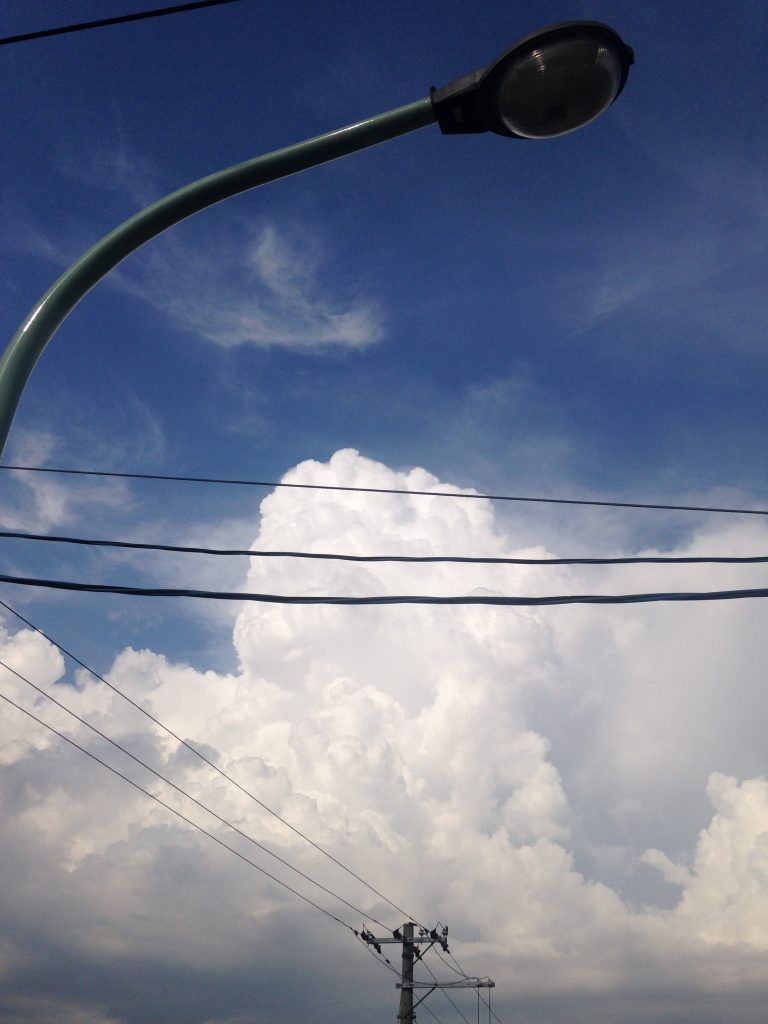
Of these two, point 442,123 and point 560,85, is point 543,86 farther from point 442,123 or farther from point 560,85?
point 442,123

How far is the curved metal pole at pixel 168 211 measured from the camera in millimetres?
3783

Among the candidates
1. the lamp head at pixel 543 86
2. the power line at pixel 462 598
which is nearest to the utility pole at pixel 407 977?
the power line at pixel 462 598

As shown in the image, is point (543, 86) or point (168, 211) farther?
point (168, 211)

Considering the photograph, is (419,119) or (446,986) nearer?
(419,119)

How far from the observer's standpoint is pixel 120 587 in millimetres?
6203

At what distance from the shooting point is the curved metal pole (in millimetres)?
3783

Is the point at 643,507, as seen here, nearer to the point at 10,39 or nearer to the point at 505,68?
the point at 505,68

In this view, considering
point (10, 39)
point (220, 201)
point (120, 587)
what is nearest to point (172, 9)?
point (10, 39)

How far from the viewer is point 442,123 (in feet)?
13.8

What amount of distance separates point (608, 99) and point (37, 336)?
2.91 metres

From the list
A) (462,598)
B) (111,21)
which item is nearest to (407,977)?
(462,598)

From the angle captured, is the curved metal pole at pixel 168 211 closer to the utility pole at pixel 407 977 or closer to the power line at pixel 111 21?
the power line at pixel 111 21

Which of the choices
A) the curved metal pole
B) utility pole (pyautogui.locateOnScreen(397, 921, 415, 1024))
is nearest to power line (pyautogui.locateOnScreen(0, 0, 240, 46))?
the curved metal pole

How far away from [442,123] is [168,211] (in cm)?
143
